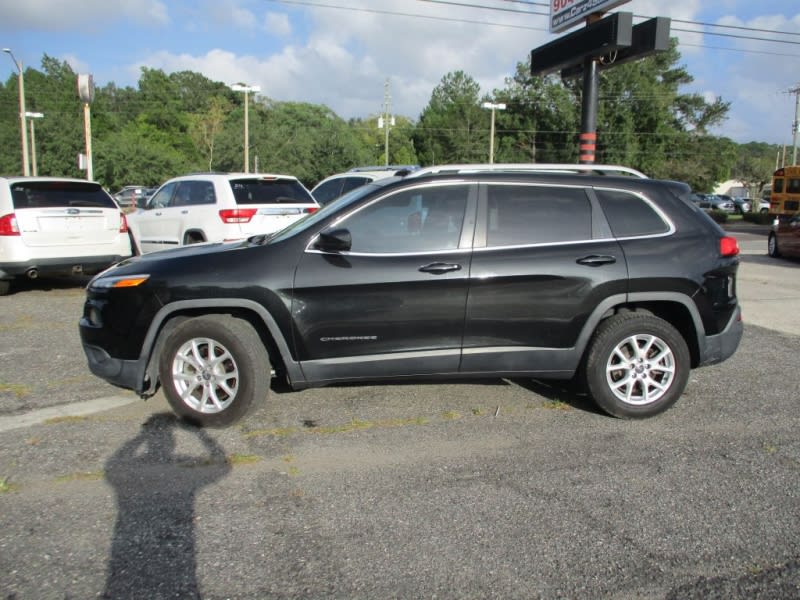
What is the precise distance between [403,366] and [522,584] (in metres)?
2.02

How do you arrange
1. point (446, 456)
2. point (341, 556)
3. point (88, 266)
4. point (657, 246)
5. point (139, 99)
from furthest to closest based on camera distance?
point (139, 99) → point (88, 266) → point (657, 246) → point (446, 456) → point (341, 556)

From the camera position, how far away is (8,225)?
9430mm

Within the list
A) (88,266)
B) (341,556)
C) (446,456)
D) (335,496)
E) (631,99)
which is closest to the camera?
(341,556)

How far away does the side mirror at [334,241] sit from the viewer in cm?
462

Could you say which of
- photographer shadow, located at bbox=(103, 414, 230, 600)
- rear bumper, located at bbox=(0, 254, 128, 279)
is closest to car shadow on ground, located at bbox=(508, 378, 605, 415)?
photographer shadow, located at bbox=(103, 414, 230, 600)

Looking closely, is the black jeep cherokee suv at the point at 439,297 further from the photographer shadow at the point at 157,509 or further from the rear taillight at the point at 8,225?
the rear taillight at the point at 8,225

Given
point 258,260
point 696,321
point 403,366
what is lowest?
point 403,366

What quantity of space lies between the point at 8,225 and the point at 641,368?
28.0ft

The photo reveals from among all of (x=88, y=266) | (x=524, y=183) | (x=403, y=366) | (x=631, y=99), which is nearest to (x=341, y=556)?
(x=403, y=366)

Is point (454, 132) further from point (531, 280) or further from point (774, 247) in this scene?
point (531, 280)

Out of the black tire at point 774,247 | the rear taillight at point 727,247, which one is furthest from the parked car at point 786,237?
the rear taillight at point 727,247

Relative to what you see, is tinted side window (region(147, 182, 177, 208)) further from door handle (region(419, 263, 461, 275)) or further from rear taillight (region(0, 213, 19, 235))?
door handle (region(419, 263, 461, 275))

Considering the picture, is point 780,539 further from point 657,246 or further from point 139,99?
point 139,99

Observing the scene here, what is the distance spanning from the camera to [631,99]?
6144 centimetres
